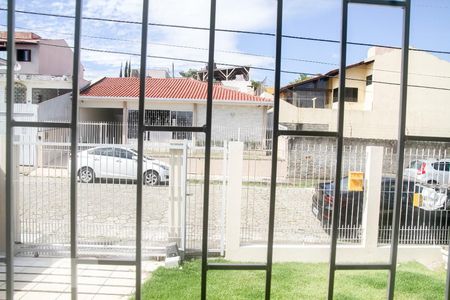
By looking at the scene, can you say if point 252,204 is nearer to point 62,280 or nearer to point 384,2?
point 62,280

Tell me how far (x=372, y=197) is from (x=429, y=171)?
2.92 ft

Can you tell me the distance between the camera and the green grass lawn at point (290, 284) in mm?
3564

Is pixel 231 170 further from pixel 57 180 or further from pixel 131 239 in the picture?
pixel 57 180

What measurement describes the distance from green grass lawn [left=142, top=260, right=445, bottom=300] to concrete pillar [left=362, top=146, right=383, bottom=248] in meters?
0.57

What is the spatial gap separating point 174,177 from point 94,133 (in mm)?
5670

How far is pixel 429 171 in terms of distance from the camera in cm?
507

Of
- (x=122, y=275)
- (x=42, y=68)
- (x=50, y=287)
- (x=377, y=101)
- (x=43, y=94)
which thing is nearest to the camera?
(x=50, y=287)

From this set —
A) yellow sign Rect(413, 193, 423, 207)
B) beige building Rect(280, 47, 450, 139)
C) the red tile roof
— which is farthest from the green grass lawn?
beige building Rect(280, 47, 450, 139)

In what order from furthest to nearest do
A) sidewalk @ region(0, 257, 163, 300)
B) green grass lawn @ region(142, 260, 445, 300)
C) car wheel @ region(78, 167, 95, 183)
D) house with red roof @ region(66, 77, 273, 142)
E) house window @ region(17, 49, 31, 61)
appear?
house window @ region(17, 49, 31, 61)
house with red roof @ region(66, 77, 273, 142)
car wheel @ region(78, 167, 95, 183)
green grass lawn @ region(142, 260, 445, 300)
sidewalk @ region(0, 257, 163, 300)

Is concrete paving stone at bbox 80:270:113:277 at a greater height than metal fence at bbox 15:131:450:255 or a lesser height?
lesser

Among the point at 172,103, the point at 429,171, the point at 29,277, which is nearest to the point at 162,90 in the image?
the point at 172,103

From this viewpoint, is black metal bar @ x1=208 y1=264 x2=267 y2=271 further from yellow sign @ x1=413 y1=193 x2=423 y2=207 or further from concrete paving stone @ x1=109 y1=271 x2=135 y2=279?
yellow sign @ x1=413 y1=193 x2=423 y2=207

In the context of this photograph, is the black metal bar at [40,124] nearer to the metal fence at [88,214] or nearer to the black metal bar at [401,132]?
the black metal bar at [401,132]

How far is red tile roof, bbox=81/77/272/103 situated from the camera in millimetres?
12344
